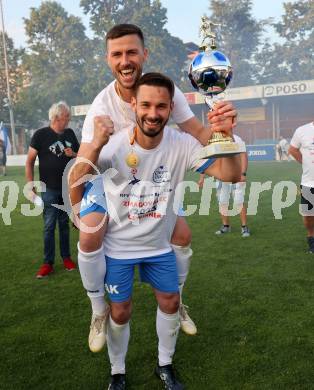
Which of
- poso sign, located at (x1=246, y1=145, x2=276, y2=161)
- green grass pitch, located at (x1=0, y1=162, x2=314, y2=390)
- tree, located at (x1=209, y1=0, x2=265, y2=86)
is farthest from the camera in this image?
tree, located at (x1=209, y1=0, x2=265, y2=86)

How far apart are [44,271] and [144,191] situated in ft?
11.6

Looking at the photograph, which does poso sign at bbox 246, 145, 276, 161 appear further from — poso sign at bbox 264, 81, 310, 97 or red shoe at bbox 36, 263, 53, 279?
red shoe at bbox 36, 263, 53, 279

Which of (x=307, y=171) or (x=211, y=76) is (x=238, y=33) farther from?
(x=211, y=76)

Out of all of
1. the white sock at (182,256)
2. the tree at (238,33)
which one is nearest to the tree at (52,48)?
the tree at (238,33)

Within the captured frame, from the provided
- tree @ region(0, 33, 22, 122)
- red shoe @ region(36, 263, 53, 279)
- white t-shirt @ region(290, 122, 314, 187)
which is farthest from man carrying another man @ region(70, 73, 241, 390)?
tree @ region(0, 33, 22, 122)

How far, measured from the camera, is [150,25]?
63.7m

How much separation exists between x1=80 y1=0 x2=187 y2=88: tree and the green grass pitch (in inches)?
2112

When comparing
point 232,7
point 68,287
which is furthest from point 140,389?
point 232,7

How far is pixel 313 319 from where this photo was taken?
4.32m

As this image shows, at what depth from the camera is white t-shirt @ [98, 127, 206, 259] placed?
119 inches

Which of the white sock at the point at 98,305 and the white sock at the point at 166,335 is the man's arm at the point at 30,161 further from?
the white sock at the point at 166,335

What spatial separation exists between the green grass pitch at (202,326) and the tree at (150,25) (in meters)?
53.7

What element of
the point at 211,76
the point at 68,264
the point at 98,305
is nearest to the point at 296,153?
the point at 68,264

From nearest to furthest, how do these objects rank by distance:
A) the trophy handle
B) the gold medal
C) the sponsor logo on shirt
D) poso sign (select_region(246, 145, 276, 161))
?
the trophy handle
the gold medal
the sponsor logo on shirt
poso sign (select_region(246, 145, 276, 161))
